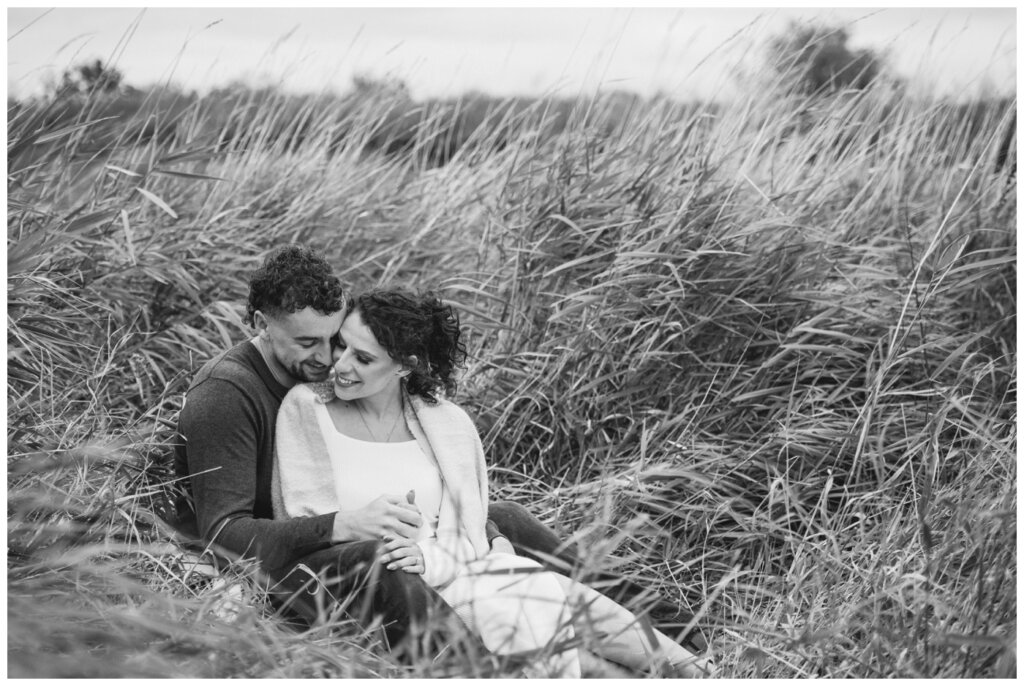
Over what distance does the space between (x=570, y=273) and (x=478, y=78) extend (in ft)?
4.57

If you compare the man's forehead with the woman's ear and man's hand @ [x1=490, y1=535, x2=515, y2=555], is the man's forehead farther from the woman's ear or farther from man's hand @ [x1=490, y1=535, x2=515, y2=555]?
man's hand @ [x1=490, y1=535, x2=515, y2=555]

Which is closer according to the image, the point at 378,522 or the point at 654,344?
the point at 378,522

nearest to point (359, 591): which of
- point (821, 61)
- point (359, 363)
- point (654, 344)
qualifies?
point (359, 363)

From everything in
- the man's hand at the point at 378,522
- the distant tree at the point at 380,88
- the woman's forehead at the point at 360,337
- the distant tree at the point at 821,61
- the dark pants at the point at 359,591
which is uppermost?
the distant tree at the point at 821,61

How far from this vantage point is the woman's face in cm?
258

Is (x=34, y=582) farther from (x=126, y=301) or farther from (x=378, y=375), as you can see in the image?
(x=126, y=301)

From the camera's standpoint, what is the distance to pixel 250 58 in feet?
14.2

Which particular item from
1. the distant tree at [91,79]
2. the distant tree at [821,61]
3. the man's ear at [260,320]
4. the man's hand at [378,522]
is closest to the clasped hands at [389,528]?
the man's hand at [378,522]

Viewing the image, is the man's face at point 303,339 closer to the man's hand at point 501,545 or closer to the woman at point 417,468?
the woman at point 417,468

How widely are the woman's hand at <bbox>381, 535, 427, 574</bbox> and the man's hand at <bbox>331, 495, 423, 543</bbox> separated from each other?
21mm

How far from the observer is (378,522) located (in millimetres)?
2363

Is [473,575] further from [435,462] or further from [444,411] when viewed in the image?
[444,411]

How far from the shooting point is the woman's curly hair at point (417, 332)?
2.62m

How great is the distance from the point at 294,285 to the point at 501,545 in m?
0.84
